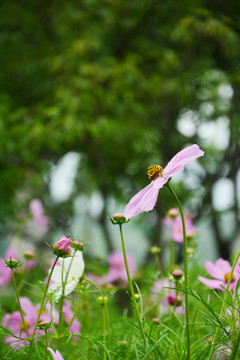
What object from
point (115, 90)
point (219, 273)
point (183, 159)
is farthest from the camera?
point (115, 90)

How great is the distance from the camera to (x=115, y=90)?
2.53m

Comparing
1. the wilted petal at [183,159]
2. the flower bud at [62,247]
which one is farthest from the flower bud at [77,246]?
the wilted petal at [183,159]

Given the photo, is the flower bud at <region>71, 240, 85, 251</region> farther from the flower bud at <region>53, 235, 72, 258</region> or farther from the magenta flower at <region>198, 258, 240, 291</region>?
the magenta flower at <region>198, 258, 240, 291</region>

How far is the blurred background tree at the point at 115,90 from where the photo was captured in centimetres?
231

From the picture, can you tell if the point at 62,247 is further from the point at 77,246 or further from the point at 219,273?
the point at 219,273

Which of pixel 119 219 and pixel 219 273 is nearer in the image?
pixel 119 219

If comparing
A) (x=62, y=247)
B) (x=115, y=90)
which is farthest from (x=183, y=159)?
(x=115, y=90)

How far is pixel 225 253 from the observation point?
145 inches

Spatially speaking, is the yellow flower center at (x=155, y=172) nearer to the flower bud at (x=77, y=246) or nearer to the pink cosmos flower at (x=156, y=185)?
the pink cosmos flower at (x=156, y=185)

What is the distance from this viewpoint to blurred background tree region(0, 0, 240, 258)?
7.57 feet

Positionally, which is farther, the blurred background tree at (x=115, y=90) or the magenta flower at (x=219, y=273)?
the blurred background tree at (x=115, y=90)

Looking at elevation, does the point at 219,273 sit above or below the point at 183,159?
below

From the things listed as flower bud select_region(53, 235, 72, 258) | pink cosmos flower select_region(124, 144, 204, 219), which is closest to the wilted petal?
pink cosmos flower select_region(124, 144, 204, 219)

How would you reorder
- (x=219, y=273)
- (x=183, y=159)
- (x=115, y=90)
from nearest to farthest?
1. (x=183, y=159)
2. (x=219, y=273)
3. (x=115, y=90)
